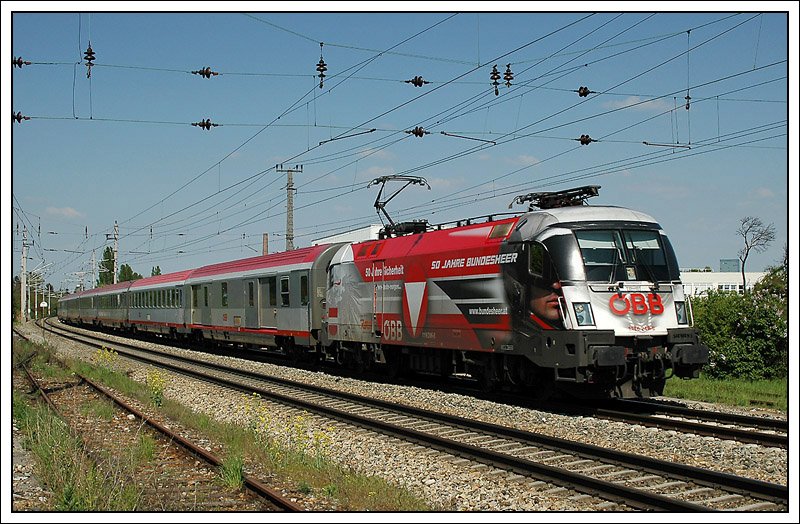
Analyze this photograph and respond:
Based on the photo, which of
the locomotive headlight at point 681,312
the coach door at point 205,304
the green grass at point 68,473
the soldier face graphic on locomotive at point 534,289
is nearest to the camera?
the green grass at point 68,473

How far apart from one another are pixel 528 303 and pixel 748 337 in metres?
7.95

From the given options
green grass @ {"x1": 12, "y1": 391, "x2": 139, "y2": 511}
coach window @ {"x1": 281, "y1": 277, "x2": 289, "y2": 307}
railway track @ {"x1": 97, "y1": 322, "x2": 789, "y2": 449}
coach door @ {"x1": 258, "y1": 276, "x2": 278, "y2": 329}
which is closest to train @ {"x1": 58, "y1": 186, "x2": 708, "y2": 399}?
railway track @ {"x1": 97, "y1": 322, "x2": 789, "y2": 449}

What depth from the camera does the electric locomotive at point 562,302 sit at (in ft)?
43.3

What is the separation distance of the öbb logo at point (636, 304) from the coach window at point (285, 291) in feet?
45.2

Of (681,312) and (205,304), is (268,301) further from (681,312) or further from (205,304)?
(681,312)

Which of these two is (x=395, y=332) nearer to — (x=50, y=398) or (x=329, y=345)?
(x=329, y=345)

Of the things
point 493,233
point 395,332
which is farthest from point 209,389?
point 493,233

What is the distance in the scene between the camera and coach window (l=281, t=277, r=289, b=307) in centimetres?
2525

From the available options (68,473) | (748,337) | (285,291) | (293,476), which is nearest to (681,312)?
(748,337)

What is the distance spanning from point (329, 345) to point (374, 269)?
12.2ft

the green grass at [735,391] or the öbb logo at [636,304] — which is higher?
the öbb logo at [636,304]

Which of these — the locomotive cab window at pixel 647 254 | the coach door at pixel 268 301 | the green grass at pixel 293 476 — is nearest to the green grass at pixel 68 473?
the green grass at pixel 293 476

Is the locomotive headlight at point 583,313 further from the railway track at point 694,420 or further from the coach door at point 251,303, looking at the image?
the coach door at point 251,303

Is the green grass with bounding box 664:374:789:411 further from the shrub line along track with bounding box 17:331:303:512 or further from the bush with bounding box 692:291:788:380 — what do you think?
the shrub line along track with bounding box 17:331:303:512
